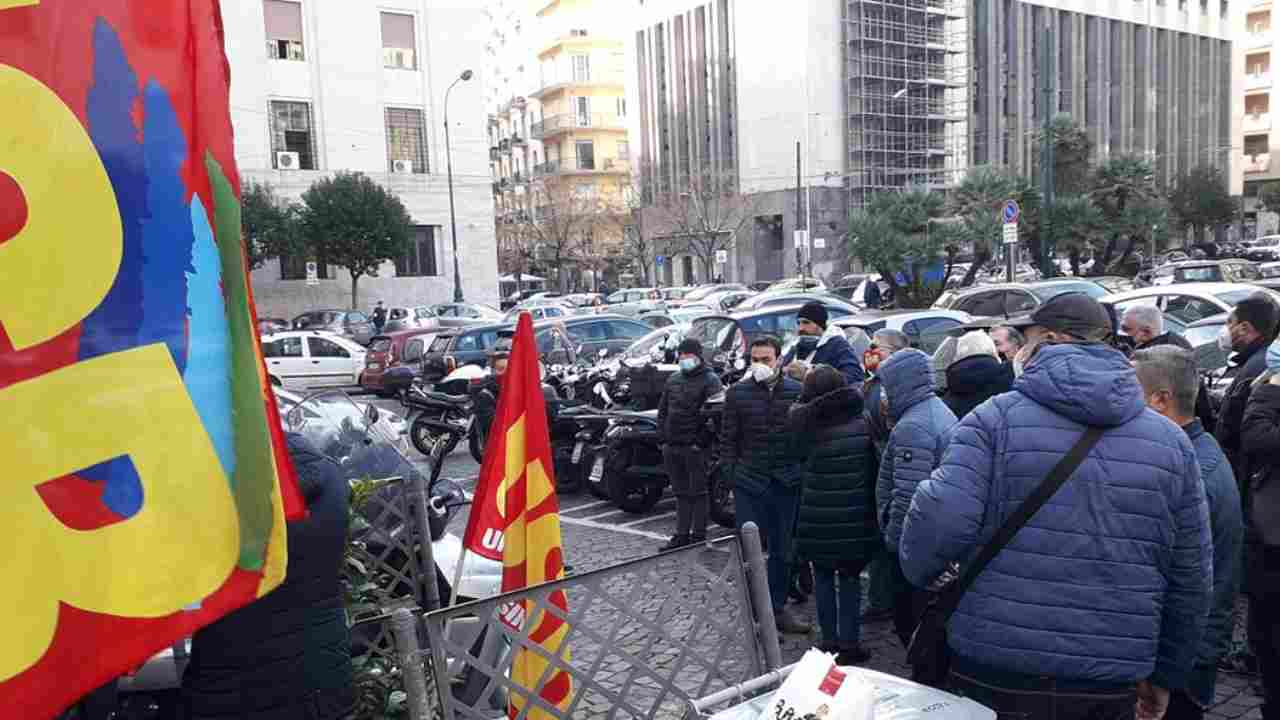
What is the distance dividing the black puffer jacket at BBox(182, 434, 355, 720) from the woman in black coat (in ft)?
9.92

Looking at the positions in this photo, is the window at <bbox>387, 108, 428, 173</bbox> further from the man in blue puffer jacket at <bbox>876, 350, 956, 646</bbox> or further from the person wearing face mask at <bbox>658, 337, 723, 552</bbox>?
the man in blue puffer jacket at <bbox>876, 350, 956, 646</bbox>

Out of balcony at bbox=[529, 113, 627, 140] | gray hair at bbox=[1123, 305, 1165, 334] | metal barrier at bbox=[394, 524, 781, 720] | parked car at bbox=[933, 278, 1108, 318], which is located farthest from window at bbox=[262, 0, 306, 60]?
metal barrier at bbox=[394, 524, 781, 720]

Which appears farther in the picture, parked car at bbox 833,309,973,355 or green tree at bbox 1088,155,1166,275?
green tree at bbox 1088,155,1166,275

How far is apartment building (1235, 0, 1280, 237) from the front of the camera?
7881 cm

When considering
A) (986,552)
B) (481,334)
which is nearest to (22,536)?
(986,552)

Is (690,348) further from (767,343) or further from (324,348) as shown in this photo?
(324,348)

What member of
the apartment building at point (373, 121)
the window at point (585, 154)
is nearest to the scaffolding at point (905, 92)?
the window at point (585, 154)

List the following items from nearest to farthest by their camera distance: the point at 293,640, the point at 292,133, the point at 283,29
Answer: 1. the point at 293,640
2. the point at 283,29
3. the point at 292,133

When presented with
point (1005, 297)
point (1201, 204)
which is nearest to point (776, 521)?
point (1005, 297)

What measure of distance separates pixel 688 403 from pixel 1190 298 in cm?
912

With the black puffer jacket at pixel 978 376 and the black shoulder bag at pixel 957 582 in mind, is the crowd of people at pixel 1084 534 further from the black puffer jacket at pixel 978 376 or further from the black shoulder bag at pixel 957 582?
the black puffer jacket at pixel 978 376

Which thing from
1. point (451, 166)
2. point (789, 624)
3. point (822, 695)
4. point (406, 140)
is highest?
point (406, 140)

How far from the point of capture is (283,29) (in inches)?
1614

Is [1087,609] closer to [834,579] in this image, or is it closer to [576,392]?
[834,579]
